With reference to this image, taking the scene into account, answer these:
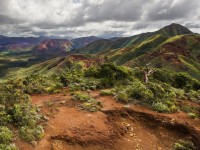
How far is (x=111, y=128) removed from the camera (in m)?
17.9

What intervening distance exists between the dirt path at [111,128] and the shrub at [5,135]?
2.21 ft

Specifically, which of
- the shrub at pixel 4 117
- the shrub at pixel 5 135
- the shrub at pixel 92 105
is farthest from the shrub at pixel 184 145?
the shrub at pixel 4 117

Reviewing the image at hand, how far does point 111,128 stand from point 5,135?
7.30 metres

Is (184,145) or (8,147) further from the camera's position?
(184,145)

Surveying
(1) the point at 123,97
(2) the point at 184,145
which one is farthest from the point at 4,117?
(2) the point at 184,145

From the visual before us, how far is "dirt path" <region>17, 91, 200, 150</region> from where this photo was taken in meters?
15.6

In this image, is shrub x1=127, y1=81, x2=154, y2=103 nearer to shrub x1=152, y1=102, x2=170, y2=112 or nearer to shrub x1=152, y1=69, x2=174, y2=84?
shrub x1=152, y1=102, x2=170, y2=112

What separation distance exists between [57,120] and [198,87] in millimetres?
35527

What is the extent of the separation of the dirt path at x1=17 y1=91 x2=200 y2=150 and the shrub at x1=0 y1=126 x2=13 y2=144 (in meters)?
0.67

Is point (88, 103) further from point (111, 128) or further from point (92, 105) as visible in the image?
point (111, 128)

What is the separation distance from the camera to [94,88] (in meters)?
28.2

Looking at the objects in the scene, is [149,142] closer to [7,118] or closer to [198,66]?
[7,118]

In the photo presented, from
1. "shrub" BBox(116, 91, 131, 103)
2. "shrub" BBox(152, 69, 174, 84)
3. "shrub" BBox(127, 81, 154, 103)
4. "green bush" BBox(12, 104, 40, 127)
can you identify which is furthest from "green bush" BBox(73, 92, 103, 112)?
"shrub" BBox(152, 69, 174, 84)

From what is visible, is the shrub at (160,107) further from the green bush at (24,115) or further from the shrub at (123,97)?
the green bush at (24,115)
